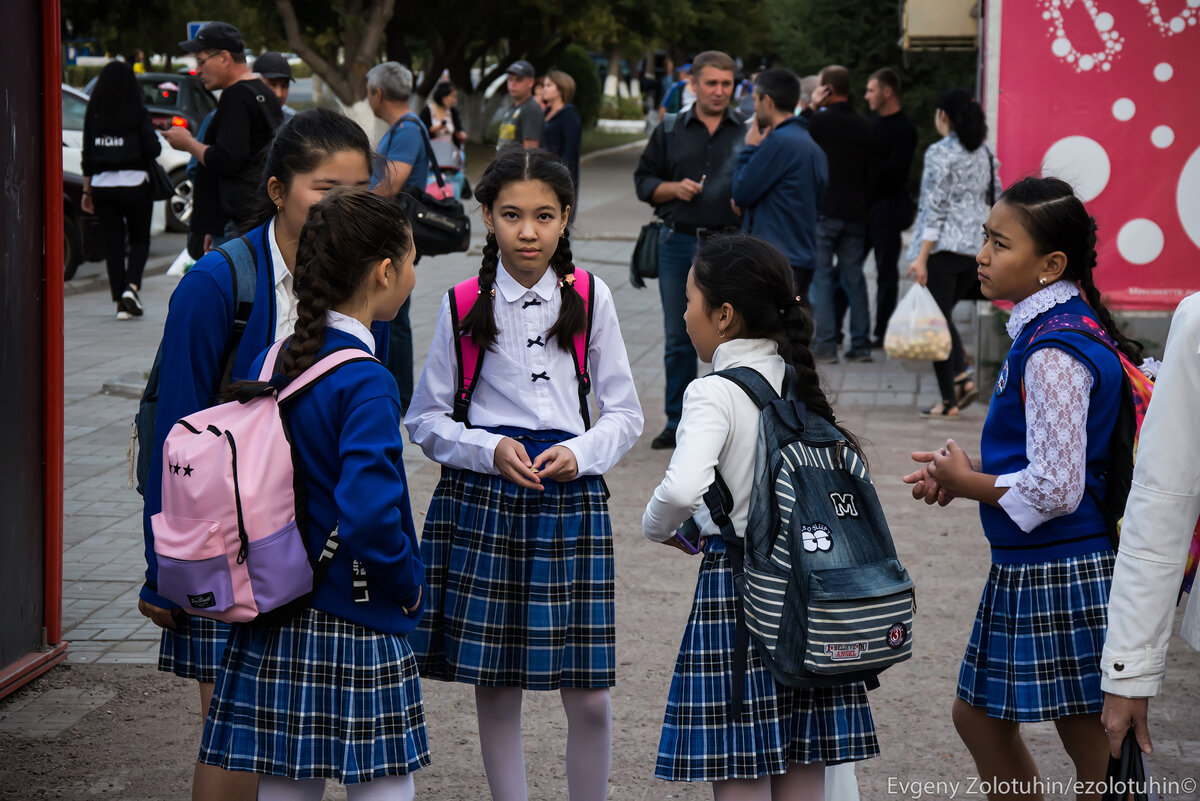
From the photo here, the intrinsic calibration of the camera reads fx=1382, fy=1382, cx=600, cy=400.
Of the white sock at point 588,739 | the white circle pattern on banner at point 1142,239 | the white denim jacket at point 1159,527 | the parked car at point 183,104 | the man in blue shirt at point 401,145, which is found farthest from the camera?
the parked car at point 183,104

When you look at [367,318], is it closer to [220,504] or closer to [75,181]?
[220,504]

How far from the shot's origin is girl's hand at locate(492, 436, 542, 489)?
3.22 m

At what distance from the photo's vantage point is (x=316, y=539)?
102 inches

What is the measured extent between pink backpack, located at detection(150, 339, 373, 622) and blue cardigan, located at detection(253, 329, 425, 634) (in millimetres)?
43

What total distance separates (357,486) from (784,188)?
6.01 metres

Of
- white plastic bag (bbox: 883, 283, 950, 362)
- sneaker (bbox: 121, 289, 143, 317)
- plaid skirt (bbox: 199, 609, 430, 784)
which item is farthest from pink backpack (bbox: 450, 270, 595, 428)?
sneaker (bbox: 121, 289, 143, 317)

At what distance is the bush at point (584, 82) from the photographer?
37.6 meters

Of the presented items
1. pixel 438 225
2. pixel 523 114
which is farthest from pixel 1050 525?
pixel 523 114

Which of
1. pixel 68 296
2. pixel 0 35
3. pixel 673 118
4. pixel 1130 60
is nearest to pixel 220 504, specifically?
pixel 0 35

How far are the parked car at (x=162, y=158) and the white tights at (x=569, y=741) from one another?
11024 mm

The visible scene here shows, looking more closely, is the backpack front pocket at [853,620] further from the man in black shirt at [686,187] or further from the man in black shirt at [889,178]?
the man in black shirt at [889,178]

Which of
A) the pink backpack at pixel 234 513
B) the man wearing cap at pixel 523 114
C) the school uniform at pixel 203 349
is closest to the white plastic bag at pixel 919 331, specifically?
the school uniform at pixel 203 349

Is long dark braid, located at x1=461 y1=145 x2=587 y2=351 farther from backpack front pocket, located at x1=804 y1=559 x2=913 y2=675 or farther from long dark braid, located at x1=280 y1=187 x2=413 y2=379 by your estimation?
backpack front pocket, located at x1=804 y1=559 x2=913 y2=675

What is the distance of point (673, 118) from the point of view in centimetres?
806
